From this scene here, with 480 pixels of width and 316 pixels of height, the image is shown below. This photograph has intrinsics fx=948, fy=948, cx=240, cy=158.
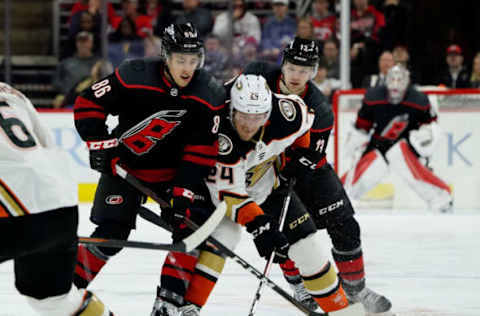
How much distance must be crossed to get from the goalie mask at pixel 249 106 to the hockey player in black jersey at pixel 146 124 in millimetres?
110

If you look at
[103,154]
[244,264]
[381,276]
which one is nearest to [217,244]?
[244,264]

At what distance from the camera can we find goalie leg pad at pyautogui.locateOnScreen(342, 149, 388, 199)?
250 inches

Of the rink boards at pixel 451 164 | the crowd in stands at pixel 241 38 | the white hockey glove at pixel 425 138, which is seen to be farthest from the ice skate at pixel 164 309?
the crowd in stands at pixel 241 38

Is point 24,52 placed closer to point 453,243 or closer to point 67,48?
point 67,48

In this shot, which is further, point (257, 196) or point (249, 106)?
point (257, 196)

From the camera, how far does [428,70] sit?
303 inches

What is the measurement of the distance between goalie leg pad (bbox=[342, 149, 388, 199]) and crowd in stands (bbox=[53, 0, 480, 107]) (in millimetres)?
811

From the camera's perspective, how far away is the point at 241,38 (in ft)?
22.9

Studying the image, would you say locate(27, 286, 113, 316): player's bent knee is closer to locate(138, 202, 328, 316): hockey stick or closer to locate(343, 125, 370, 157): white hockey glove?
locate(138, 202, 328, 316): hockey stick

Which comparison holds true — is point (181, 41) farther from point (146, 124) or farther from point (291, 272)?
point (291, 272)

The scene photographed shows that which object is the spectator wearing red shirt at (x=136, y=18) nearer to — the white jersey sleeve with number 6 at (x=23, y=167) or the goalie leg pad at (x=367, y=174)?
the goalie leg pad at (x=367, y=174)

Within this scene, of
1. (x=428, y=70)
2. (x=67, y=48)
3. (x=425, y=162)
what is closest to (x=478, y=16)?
(x=428, y=70)

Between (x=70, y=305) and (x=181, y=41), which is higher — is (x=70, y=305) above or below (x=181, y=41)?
below

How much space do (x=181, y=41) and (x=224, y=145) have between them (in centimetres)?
38
